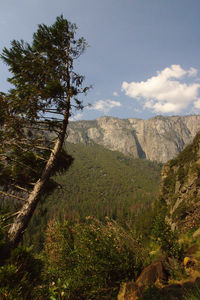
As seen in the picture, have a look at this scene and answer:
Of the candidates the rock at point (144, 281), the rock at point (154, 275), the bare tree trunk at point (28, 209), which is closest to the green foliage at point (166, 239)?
the rock at point (144, 281)

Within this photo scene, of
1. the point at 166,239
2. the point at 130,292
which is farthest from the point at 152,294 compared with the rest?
the point at 166,239

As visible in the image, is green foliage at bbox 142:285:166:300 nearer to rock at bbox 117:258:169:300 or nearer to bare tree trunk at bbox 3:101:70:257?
rock at bbox 117:258:169:300

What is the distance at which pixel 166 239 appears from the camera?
4.76 m

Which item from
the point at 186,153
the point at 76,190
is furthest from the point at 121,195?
the point at 186,153

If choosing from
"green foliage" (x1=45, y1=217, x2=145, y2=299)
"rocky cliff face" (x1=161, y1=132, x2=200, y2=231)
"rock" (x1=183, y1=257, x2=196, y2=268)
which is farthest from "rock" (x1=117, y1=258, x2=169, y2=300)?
"rocky cliff face" (x1=161, y1=132, x2=200, y2=231)

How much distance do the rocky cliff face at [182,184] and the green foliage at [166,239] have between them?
12051 millimetres

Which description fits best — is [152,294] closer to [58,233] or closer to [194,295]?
[194,295]

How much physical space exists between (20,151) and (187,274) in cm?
640

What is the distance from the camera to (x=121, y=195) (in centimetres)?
16438

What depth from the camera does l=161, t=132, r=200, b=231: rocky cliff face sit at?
2811 centimetres

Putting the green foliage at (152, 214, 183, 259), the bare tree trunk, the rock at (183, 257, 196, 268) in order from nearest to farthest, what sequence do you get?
the rock at (183, 257, 196, 268)
the bare tree trunk
the green foliage at (152, 214, 183, 259)

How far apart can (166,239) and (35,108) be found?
6295 millimetres

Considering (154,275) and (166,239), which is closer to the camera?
(154,275)

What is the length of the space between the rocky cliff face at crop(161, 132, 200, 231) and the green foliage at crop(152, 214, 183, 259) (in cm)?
1205
